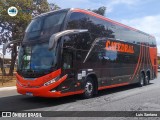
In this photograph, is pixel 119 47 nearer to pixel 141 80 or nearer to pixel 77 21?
pixel 141 80

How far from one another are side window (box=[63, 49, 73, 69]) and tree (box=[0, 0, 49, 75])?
1215 centimetres

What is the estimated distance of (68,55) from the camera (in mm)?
11234

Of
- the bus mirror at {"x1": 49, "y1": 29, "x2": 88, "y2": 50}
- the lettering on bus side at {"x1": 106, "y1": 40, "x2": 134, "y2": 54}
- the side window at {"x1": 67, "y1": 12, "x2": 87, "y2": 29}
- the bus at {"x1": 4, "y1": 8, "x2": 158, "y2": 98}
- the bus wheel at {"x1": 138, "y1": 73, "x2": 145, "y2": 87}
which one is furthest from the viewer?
the bus wheel at {"x1": 138, "y1": 73, "x2": 145, "y2": 87}

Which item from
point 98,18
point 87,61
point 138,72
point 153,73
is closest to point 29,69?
point 87,61

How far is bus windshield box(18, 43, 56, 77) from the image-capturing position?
10.7 meters

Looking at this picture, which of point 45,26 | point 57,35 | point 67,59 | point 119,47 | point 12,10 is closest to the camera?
point 57,35

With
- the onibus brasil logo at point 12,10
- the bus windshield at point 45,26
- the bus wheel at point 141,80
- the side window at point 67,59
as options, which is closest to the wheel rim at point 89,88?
the side window at point 67,59

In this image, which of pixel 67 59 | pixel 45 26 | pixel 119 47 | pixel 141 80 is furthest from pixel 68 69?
pixel 141 80

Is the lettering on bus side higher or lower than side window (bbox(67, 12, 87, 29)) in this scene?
lower

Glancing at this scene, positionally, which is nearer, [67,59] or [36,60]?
[36,60]

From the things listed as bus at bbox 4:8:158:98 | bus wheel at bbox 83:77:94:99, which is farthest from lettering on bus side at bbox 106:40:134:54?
bus wheel at bbox 83:77:94:99

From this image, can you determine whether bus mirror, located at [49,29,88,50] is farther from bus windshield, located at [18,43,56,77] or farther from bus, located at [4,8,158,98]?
bus windshield, located at [18,43,56,77]

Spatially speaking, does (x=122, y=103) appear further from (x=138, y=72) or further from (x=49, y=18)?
(x=138, y=72)

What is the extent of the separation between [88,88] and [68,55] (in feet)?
7.07
